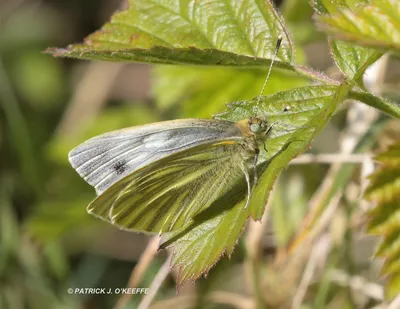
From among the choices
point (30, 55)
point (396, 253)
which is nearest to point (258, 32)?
point (396, 253)

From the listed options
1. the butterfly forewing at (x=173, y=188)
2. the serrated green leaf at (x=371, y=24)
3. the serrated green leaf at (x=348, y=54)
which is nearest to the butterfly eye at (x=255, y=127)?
the butterfly forewing at (x=173, y=188)

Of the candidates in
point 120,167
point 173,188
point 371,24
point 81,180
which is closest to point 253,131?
point 173,188

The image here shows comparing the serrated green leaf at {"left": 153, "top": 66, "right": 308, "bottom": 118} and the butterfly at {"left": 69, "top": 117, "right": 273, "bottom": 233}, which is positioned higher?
the butterfly at {"left": 69, "top": 117, "right": 273, "bottom": 233}

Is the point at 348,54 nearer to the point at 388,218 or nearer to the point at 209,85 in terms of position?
the point at 388,218

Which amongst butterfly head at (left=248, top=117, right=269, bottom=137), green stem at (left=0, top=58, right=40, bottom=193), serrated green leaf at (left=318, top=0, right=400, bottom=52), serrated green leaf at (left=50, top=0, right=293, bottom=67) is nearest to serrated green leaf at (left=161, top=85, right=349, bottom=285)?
butterfly head at (left=248, top=117, right=269, bottom=137)

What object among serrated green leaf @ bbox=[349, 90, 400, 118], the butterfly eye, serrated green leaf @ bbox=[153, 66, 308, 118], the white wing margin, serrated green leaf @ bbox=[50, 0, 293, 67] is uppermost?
serrated green leaf @ bbox=[50, 0, 293, 67]

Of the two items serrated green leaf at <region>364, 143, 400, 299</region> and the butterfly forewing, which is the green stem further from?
serrated green leaf at <region>364, 143, 400, 299</region>

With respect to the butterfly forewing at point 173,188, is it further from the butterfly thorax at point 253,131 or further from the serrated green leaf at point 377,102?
the serrated green leaf at point 377,102
